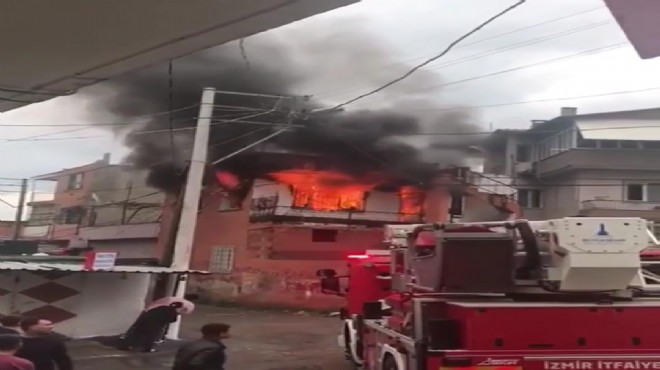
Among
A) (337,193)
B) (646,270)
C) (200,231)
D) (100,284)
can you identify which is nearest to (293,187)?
(337,193)

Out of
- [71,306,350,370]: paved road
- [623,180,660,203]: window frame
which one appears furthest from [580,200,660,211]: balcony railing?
[71,306,350,370]: paved road

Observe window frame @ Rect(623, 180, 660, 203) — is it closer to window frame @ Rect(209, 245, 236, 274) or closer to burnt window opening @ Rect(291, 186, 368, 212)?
burnt window opening @ Rect(291, 186, 368, 212)

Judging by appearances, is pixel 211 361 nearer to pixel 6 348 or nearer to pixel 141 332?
pixel 6 348

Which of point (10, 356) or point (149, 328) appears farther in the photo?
point (149, 328)

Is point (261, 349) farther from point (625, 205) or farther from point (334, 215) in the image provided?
point (625, 205)

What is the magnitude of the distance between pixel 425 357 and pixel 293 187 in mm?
19283

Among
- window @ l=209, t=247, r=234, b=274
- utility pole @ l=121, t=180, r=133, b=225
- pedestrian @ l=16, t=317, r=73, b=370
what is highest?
utility pole @ l=121, t=180, r=133, b=225

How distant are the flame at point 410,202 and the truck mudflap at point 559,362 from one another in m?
19.5

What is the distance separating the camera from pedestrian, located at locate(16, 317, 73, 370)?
463 centimetres

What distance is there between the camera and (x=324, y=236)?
25.9 m

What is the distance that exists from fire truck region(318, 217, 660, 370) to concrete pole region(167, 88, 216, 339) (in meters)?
8.51

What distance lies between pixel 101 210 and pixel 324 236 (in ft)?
35.6

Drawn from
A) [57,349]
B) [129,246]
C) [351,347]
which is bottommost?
[351,347]

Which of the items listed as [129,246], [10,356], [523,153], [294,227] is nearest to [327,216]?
[294,227]
